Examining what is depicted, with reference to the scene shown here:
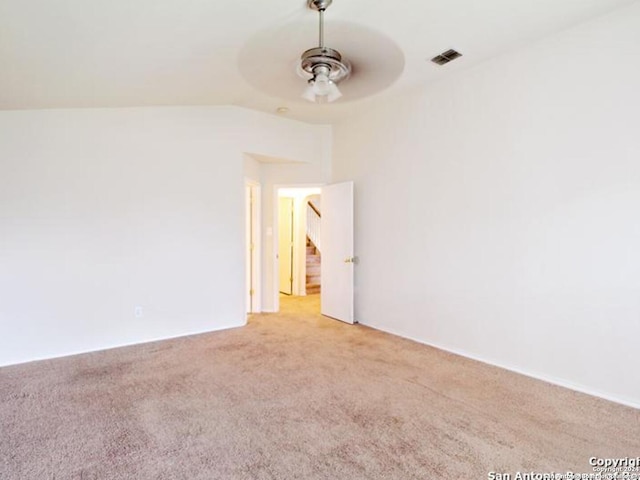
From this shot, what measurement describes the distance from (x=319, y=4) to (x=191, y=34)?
39.4 inches

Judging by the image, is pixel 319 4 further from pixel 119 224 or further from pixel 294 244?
pixel 294 244

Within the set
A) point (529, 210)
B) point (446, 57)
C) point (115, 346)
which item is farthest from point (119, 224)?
point (529, 210)

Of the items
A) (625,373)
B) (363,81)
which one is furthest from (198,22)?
(625,373)

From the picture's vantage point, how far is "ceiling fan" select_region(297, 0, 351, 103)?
2.53m

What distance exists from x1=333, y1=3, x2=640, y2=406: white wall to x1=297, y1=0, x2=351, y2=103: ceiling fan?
1500 mm

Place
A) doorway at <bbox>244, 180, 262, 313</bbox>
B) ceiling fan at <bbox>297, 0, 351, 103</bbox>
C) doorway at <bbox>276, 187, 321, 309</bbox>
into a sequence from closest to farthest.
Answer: ceiling fan at <bbox>297, 0, 351, 103</bbox>
doorway at <bbox>244, 180, 262, 313</bbox>
doorway at <bbox>276, 187, 321, 309</bbox>

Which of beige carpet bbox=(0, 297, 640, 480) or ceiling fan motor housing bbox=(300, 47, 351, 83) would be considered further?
ceiling fan motor housing bbox=(300, 47, 351, 83)

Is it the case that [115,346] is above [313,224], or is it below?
below

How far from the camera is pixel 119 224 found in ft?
13.1

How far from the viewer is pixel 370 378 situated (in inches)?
123

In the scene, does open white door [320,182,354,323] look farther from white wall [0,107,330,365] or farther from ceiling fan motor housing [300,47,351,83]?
ceiling fan motor housing [300,47,351,83]

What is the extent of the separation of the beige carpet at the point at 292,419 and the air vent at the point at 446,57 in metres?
2.96

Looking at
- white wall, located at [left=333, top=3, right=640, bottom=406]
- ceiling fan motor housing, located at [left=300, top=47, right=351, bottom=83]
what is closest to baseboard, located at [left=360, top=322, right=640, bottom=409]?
white wall, located at [left=333, top=3, right=640, bottom=406]

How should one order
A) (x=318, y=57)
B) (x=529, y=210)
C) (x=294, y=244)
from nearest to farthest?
(x=318, y=57), (x=529, y=210), (x=294, y=244)
